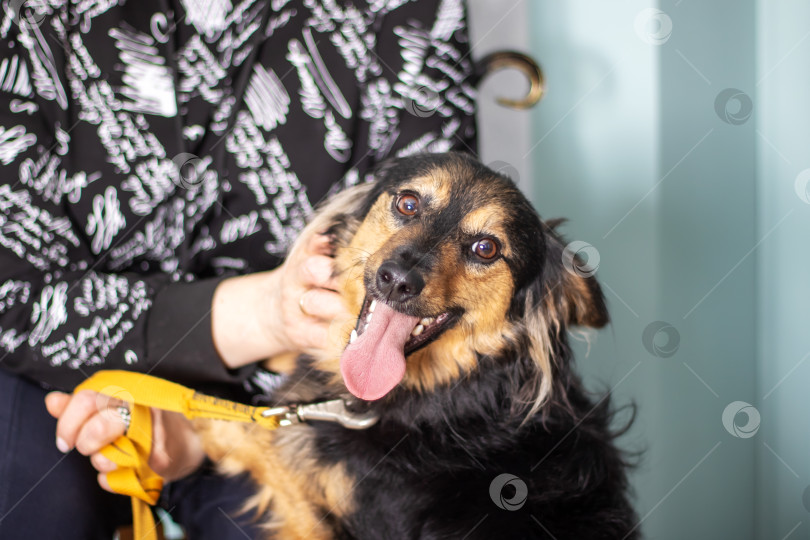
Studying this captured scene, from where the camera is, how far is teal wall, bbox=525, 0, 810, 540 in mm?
1311

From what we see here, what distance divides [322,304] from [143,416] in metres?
0.49

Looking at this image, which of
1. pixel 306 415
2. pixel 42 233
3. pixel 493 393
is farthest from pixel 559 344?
pixel 42 233

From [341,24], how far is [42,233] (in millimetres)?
898

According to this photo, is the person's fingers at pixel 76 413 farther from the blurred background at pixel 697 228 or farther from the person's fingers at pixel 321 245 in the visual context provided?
the blurred background at pixel 697 228

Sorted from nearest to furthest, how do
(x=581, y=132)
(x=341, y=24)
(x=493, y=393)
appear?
(x=493, y=393), (x=341, y=24), (x=581, y=132)

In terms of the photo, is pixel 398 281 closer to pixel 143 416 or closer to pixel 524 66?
pixel 143 416

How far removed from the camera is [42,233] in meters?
1.40

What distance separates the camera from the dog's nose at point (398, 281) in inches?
43.8

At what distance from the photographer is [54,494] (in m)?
1.34

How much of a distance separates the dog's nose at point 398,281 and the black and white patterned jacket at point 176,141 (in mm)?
491

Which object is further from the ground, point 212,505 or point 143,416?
point 143,416

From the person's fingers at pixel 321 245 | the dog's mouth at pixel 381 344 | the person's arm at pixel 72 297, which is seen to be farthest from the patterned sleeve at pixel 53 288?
the dog's mouth at pixel 381 344

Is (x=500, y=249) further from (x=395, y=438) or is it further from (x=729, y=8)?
(x=729, y=8)

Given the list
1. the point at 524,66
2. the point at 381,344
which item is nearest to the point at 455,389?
the point at 381,344
